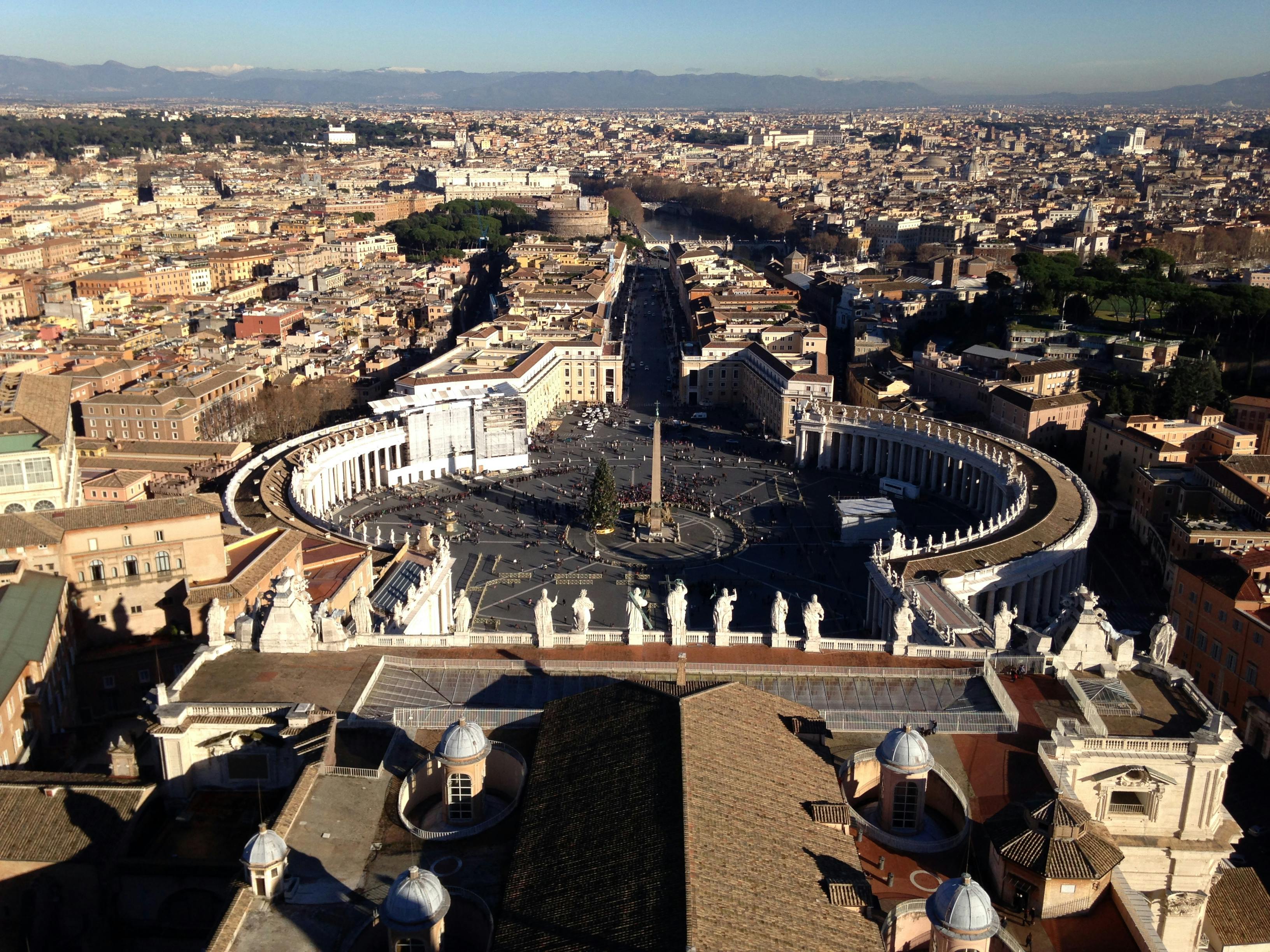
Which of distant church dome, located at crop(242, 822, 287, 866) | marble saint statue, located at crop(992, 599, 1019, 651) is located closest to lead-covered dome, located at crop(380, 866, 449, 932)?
distant church dome, located at crop(242, 822, 287, 866)

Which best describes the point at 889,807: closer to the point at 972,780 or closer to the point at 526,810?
the point at 972,780

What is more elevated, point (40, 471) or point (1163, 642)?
point (1163, 642)

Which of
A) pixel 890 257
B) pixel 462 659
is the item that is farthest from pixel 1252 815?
pixel 890 257

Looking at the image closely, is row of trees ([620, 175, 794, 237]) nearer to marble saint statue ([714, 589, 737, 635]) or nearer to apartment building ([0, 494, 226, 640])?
apartment building ([0, 494, 226, 640])

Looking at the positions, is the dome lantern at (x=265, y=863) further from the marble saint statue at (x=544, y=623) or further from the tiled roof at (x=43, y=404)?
the tiled roof at (x=43, y=404)

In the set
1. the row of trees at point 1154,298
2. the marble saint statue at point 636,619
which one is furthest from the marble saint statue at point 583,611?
the row of trees at point 1154,298

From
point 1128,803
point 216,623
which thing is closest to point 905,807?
point 1128,803

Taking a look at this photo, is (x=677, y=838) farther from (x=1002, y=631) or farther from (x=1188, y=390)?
(x=1188, y=390)
